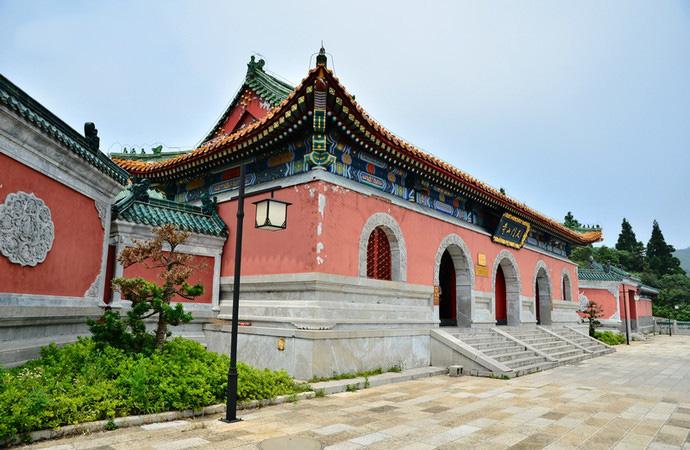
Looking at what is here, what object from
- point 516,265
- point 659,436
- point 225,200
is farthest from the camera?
point 516,265

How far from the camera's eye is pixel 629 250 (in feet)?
194

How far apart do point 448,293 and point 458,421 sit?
358 inches

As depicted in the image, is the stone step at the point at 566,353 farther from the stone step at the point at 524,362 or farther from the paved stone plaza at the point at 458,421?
the paved stone plaza at the point at 458,421

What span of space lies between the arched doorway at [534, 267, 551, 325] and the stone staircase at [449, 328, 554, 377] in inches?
269

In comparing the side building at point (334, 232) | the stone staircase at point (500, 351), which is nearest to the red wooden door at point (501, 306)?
the stone staircase at point (500, 351)

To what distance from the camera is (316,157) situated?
9.31m

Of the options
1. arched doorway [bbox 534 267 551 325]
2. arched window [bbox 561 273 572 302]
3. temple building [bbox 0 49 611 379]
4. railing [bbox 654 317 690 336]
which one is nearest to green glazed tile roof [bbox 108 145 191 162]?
temple building [bbox 0 49 611 379]

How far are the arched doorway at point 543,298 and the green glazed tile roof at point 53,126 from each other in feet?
53.5

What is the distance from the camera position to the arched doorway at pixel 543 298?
19188mm

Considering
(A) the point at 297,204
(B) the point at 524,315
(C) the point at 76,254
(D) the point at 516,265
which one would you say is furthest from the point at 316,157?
(B) the point at 524,315

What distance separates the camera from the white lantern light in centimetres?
710

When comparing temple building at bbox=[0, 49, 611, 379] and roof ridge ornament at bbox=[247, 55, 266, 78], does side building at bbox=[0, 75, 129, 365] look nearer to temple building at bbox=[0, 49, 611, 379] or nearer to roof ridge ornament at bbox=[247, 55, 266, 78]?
temple building at bbox=[0, 49, 611, 379]

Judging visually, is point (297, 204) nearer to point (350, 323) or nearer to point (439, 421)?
point (350, 323)

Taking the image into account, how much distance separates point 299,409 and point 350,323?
2.82m
